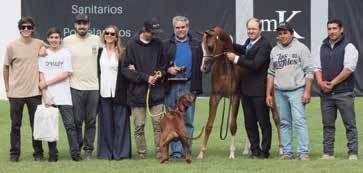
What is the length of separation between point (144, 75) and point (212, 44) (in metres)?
0.95

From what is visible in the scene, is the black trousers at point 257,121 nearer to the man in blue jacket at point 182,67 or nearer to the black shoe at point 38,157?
the man in blue jacket at point 182,67

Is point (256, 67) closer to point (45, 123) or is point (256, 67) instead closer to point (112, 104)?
point (112, 104)

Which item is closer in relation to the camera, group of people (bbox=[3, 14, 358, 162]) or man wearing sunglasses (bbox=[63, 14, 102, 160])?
group of people (bbox=[3, 14, 358, 162])

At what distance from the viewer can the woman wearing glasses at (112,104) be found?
10.9 m

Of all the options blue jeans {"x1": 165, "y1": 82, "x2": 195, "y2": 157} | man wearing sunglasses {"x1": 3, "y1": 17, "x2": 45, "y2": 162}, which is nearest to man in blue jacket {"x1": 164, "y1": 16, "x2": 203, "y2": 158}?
blue jeans {"x1": 165, "y1": 82, "x2": 195, "y2": 157}

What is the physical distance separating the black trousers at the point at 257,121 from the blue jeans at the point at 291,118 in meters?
0.23

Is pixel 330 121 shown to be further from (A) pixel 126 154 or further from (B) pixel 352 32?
(B) pixel 352 32

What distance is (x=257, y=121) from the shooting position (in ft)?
37.0

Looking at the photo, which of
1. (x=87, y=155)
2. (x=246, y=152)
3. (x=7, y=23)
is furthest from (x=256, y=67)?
(x=7, y=23)

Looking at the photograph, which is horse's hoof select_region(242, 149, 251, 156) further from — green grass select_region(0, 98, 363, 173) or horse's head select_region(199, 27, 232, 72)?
horse's head select_region(199, 27, 232, 72)

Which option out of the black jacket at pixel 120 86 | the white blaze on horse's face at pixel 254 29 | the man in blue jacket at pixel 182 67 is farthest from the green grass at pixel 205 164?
the white blaze on horse's face at pixel 254 29

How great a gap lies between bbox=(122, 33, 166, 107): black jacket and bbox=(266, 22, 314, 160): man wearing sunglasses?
1.43 m

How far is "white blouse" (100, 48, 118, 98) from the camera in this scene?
10.9 meters

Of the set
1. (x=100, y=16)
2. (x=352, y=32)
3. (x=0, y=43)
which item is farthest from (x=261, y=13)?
(x=0, y=43)
